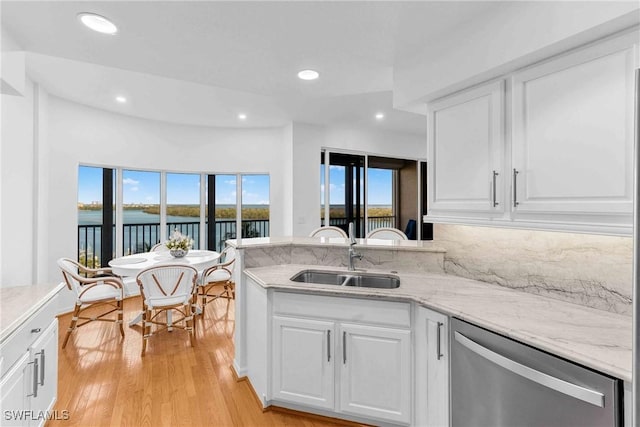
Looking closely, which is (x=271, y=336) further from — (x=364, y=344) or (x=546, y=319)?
(x=546, y=319)

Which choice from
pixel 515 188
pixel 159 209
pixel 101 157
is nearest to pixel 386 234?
pixel 515 188

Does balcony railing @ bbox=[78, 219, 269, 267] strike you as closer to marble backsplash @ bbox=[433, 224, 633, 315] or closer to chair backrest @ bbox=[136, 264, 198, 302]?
chair backrest @ bbox=[136, 264, 198, 302]

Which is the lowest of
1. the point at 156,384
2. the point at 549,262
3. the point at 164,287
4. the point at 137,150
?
the point at 156,384

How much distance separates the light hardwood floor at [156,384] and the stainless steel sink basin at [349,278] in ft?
3.12

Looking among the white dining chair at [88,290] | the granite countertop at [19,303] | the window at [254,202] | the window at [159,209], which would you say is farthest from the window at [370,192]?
the granite countertop at [19,303]

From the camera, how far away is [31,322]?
1.76m

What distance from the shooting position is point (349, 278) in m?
2.55

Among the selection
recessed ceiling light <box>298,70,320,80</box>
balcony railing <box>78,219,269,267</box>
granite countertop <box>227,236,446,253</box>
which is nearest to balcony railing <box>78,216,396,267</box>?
balcony railing <box>78,219,269,267</box>

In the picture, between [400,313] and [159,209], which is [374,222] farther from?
[400,313]

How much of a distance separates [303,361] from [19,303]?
5.71 ft

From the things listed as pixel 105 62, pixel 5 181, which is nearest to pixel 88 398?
pixel 5 181

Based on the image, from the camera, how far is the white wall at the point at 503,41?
4.45ft

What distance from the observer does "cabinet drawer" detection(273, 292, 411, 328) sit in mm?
1948

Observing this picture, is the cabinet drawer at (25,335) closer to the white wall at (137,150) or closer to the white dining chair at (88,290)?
the white dining chair at (88,290)
